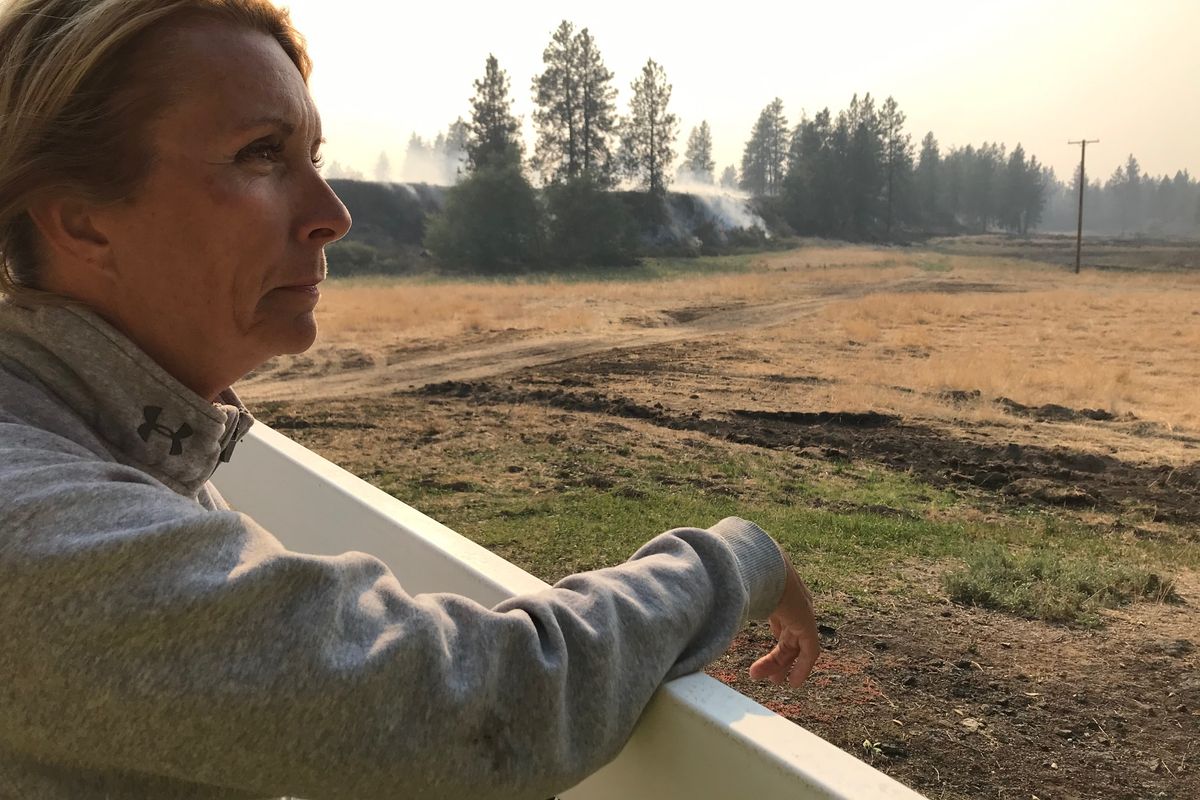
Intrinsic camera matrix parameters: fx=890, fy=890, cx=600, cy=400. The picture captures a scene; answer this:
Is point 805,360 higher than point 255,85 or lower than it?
lower

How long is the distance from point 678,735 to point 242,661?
0.76 ft

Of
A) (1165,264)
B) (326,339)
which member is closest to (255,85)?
(1165,264)

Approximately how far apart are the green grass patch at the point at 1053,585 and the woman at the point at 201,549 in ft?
2.30

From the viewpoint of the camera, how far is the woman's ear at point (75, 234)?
0.42 meters

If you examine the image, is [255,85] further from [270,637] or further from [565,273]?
[565,273]

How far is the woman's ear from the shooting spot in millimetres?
419

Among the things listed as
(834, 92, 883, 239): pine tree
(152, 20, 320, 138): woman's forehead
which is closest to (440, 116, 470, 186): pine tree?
(834, 92, 883, 239): pine tree

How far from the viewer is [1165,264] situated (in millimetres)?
2232

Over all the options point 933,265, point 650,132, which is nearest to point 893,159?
point 933,265

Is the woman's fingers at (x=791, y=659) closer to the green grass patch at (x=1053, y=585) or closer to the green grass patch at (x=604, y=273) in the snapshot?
the green grass patch at (x=1053, y=585)

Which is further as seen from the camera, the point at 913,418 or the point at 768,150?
the point at 768,150

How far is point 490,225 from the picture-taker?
17.0 ft

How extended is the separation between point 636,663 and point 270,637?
0.57 ft

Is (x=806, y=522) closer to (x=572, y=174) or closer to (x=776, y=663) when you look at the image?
(x=776, y=663)
